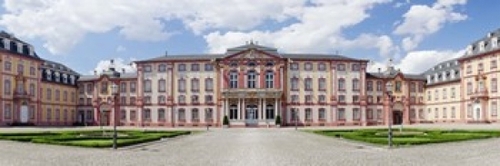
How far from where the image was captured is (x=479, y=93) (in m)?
66.5

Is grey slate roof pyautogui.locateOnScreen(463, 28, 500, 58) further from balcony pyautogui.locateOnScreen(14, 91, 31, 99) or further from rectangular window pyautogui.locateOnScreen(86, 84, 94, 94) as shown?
balcony pyautogui.locateOnScreen(14, 91, 31, 99)

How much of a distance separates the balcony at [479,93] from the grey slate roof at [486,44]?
14.2 feet

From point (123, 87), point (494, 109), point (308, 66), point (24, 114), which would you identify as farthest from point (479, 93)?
point (24, 114)

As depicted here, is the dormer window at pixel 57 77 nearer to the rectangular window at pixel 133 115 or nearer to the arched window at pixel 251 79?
the rectangular window at pixel 133 115

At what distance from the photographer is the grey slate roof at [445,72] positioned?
251 ft

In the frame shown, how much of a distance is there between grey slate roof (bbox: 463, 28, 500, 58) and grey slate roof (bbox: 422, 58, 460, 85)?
21.8ft

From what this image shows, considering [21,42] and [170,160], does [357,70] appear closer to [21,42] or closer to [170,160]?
[21,42]

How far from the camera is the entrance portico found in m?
71.0

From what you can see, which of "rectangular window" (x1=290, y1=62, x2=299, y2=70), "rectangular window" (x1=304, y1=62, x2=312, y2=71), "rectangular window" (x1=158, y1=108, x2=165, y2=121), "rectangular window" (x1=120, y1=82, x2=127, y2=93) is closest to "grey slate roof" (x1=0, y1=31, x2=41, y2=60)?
→ "rectangular window" (x1=120, y1=82, x2=127, y2=93)

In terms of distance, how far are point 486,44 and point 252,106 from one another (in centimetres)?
2921

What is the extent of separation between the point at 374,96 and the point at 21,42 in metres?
45.7

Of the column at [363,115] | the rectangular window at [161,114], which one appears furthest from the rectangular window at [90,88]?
the column at [363,115]

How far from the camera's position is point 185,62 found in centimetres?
7362

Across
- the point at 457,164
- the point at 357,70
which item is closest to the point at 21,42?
the point at 357,70
